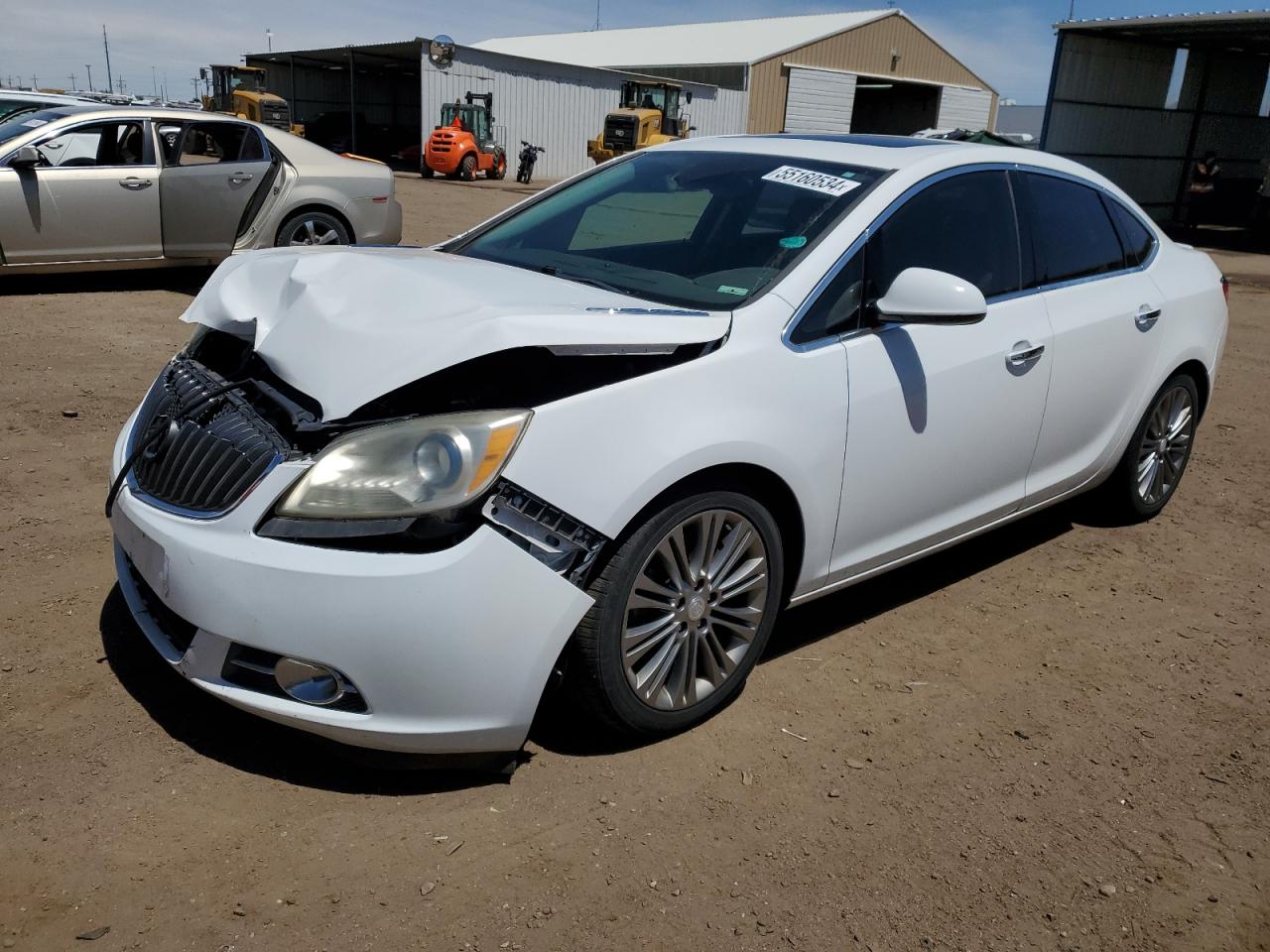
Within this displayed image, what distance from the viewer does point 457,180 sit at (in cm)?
3047

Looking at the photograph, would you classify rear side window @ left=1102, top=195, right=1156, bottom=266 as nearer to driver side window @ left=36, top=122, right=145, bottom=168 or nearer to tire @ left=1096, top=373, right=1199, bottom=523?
tire @ left=1096, top=373, right=1199, bottom=523

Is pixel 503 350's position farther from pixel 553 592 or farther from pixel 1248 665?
pixel 1248 665

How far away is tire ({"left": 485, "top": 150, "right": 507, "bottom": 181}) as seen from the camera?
103ft

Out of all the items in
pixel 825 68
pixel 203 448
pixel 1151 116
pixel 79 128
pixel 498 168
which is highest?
pixel 825 68

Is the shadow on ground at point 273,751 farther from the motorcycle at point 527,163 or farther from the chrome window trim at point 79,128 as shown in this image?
the motorcycle at point 527,163

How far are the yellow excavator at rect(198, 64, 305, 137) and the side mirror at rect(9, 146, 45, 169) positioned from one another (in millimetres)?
30565

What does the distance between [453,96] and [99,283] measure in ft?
84.0

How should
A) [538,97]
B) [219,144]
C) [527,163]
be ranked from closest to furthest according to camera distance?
1. [219,144]
2. [527,163]
3. [538,97]

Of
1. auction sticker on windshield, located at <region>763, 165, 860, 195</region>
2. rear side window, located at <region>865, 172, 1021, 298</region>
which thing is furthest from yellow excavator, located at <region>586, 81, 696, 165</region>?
auction sticker on windshield, located at <region>763, 165, 860, 195</region>

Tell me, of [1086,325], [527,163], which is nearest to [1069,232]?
[1086,325]

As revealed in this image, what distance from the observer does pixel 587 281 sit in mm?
3312

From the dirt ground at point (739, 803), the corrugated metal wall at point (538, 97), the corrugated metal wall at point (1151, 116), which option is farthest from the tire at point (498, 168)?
the dirt ground at point (739, 803)

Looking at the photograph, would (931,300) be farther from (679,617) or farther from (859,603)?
(859,603)

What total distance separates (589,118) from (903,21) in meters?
17.1
